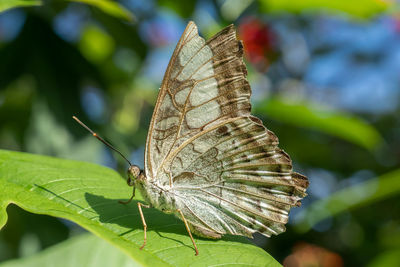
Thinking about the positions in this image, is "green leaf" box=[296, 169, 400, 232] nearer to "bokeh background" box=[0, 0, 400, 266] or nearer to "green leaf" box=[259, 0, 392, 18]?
"bokeh background" box=[0, 0, 400, 266]

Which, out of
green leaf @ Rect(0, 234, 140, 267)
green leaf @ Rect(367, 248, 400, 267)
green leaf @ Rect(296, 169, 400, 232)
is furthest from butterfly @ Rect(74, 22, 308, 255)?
green leaf @ Rect(367, 248, 400, 267)

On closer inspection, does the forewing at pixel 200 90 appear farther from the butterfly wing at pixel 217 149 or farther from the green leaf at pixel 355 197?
the green leaf at pixel 355 197

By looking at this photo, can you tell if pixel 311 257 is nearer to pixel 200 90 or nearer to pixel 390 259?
pixel 390 259

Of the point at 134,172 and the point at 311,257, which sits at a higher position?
the point at 134,172

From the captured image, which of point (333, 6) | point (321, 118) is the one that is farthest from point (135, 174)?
point (333, 6)

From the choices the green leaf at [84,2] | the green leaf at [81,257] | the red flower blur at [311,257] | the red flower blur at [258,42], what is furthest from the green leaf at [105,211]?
the red flower blur at [311,257]
